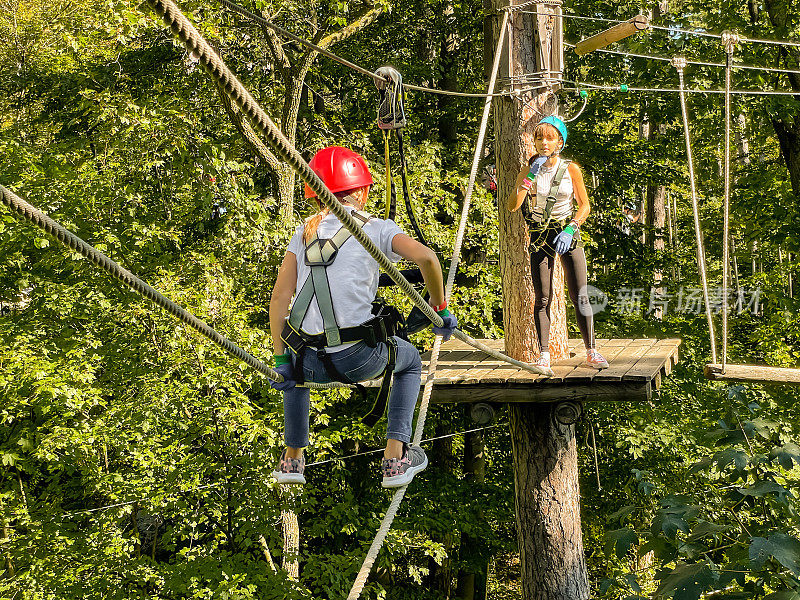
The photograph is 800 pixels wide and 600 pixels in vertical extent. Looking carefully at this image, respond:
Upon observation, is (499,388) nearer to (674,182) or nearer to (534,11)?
(534,11)

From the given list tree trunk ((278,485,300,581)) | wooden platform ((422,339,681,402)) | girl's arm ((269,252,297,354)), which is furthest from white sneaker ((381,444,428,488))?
tree trunk ((278,485,300,581))

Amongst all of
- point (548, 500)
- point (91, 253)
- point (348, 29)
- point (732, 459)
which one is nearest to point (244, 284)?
point (348, 29)

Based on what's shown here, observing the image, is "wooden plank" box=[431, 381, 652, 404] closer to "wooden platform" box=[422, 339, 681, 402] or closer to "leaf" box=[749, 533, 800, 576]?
"wooden platform" box=[422, 339, 681, 402]

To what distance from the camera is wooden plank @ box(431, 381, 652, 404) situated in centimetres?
472

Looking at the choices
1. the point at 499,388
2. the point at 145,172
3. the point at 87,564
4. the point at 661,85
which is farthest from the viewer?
the point at 661,85

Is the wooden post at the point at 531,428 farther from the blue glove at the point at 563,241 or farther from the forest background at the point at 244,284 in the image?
the forest background at the point at 244,284

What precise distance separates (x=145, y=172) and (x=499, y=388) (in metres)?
6.27

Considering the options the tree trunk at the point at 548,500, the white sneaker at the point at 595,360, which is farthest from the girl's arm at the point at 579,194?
the tree trunk at the point at 548,500

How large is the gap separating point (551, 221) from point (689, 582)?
8.56 ft

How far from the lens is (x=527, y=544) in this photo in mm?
5750

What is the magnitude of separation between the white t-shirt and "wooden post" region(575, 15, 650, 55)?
2.71 meters

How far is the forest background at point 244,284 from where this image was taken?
8773 millimetres

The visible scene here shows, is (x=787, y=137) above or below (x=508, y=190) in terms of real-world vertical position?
above

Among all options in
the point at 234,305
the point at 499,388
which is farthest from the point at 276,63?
the point at 499,388
